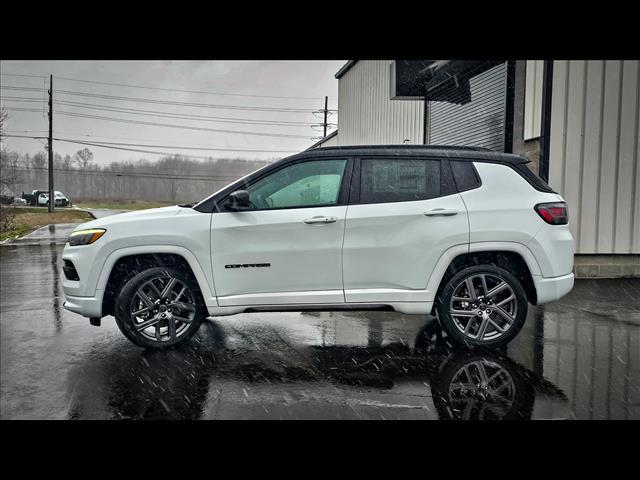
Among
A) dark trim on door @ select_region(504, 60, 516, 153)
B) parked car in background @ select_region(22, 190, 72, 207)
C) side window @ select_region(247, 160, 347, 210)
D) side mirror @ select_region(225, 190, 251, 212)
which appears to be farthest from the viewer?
A: parked car in background @ select_region(22, 190, 72, 207)

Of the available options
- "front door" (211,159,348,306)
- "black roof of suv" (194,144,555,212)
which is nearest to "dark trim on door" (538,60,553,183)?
"black roof of suv" (194,144,555,212)

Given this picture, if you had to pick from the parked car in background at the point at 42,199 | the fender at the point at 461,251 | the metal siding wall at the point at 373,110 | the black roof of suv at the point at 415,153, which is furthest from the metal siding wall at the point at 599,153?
the parked car in background at the point at 42,199

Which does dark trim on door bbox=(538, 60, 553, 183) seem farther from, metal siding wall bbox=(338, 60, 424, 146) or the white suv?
metal siding wall bbox=(338, 60, 424, 146)

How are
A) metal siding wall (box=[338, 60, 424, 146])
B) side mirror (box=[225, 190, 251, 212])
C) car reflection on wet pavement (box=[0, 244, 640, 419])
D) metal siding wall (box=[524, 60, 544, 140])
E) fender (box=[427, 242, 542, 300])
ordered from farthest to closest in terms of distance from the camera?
1. metal siding wall (box=[338, 60, 424, 146])
2. metal siding wall (box=[524, 60, 544, 140])
3. fender (box=[427, 242, 542, 300])
4. side mirror (box=[225, 190, 251, 212])
5. car reflection on wet pavement (box=[0, 244, 640, 419])

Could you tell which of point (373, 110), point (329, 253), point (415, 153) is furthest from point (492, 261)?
point (373, 110)

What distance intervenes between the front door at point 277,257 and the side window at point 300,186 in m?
0.16

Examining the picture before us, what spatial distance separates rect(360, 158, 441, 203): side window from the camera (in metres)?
5.26

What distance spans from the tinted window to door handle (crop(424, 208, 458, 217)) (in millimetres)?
286

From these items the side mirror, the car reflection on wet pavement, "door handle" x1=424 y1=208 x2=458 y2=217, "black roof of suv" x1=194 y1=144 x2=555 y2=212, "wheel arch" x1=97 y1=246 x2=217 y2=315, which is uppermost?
"black roof of suv" x1=194 y1=144 x2=555 y2=212

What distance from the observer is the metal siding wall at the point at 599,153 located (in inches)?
366
